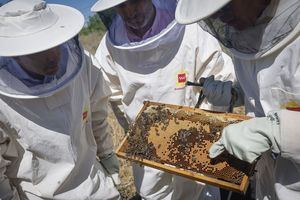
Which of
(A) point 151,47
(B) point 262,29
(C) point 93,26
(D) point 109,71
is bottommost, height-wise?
(C) point 93,26

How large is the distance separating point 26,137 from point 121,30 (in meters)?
1.18

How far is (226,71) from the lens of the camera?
3066 mm

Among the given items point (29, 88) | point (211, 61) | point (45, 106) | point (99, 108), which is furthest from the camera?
point (99, 108)

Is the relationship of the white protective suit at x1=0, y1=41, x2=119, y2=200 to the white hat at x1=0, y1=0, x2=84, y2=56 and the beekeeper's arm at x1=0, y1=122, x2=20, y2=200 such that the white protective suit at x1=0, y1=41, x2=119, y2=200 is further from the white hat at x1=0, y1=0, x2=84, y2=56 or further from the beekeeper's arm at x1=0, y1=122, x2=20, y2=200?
the white hat at x1=0, y1=0, x2=84, y2=56

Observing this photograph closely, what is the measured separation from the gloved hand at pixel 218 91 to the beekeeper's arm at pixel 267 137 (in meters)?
0.63

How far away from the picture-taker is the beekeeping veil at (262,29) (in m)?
1.74

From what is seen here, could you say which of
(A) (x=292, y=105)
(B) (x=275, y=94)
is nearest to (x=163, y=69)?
(B) (x=275, y=94)

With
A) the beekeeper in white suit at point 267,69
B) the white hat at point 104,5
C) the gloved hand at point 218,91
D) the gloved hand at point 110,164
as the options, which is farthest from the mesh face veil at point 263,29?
the gloved hand at point 110,164

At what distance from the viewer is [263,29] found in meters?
1.89

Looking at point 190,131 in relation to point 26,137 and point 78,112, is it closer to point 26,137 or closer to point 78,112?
point 78,112

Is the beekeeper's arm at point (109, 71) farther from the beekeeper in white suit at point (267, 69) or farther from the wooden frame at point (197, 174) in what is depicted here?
the beekeeper in white suit at point (267, 69)

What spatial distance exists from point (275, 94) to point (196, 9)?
0.65 metres

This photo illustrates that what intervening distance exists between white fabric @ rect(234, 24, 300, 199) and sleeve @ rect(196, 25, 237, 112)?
58cm

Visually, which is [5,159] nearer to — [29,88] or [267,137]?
[29,88]
